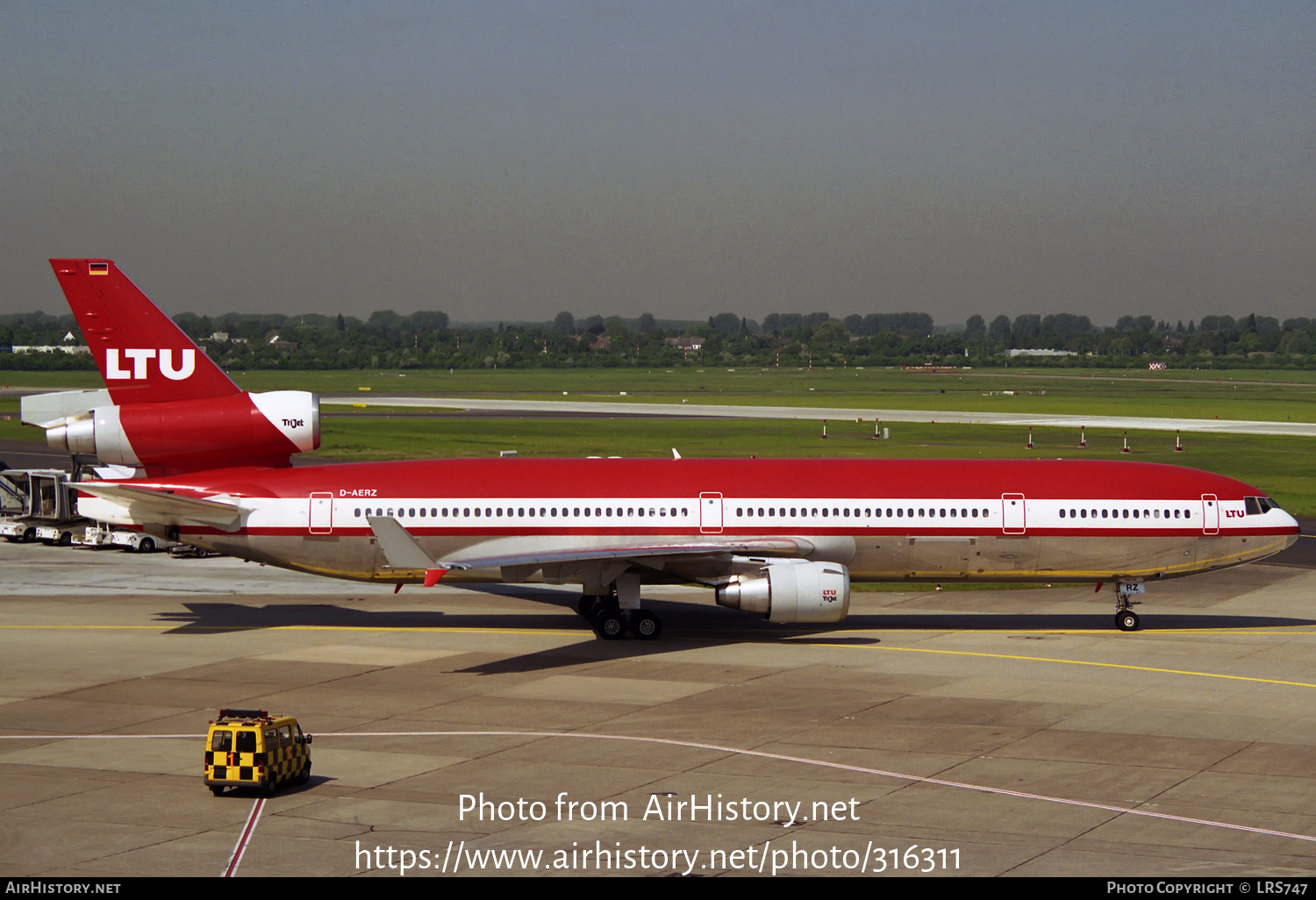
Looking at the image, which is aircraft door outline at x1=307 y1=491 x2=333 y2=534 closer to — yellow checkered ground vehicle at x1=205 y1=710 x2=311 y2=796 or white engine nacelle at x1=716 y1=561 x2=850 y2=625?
white engine nacelle at x1=716 y1=561 x2=850 y2=625

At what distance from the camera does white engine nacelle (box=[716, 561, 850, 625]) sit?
112 feet

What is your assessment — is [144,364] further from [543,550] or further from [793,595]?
[793,595]

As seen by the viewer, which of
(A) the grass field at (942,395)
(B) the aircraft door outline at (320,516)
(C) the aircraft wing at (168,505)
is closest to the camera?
(C) the aircraft wing at (168,505)

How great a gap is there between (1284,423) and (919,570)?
93.1m

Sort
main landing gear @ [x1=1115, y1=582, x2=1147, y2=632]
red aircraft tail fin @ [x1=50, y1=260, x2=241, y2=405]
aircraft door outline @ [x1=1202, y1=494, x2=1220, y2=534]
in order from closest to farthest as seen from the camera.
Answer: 1. red aircraft tail fin @ [x1=50, y1=260, x2=241, y2=405]
2. main landing gear @ [x1=1115, y1=582, x2=1147, y2=632]
3. aircraft door outline @ [x1=1202, y1=494, x2=1220, y2=534]

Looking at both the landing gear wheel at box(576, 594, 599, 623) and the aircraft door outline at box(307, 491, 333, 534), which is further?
the landing gear wheel at box(576, 594, 599, 623)

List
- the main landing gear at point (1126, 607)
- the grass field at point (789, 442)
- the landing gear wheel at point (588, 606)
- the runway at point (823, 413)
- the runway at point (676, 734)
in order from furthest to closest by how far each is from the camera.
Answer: the runway at point (823, 413)
the grass field at point (789, 442)
the main landing gear at point (1126, 607)
the landing gear wheel at point (588, 606)
the runway at point (676, 734)

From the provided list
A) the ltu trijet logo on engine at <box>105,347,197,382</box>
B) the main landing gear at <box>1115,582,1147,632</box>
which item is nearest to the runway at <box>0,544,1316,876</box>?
the main landing gear at <box>1115,582,1147,632</box>

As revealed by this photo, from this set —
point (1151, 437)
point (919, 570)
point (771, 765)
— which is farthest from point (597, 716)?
point (1151, 437)

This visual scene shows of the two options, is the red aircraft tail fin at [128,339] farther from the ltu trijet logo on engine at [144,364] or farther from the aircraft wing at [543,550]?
the aircraft wing at [543,550]

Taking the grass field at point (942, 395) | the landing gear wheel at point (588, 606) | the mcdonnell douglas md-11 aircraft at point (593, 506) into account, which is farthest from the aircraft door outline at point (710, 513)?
the grass field at point (942, 395)

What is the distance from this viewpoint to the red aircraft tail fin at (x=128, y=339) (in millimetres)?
36031

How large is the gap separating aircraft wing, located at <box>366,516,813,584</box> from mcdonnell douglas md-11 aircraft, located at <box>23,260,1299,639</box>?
8 centimetres

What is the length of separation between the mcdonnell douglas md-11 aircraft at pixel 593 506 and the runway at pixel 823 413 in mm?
76128
